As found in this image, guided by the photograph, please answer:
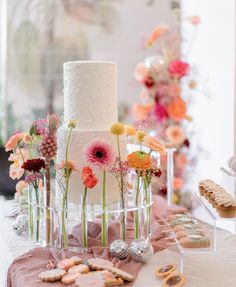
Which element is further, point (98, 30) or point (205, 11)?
point (98, 30)

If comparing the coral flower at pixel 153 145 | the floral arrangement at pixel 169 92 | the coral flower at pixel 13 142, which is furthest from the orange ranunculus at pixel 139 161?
the floral arrangement at pixel 169 92

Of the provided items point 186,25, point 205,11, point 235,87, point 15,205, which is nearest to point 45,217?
point 15,205

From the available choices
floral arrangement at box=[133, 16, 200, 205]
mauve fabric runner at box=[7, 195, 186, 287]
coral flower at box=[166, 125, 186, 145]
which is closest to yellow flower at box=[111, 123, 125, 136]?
mauve fabric runner at box=[7, 195, 186, 287]

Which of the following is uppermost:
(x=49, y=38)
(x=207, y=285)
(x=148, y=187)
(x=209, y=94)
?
(x=49, y=38)

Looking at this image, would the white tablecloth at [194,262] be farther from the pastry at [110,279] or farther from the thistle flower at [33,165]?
the thistle flower at [33,165]

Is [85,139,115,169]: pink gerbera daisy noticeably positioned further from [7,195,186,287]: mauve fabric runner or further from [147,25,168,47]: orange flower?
[147,25,168,47]: orange flower

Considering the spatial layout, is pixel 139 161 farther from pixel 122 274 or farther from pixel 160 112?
pixel 160 112

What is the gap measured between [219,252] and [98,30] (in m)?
2.76

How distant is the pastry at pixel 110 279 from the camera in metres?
1.28

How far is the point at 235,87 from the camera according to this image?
2.97 metres

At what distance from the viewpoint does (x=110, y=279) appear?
129cm

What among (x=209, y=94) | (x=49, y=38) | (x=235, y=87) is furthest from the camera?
(x=49, y=38)

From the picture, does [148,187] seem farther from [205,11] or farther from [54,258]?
[205,11]

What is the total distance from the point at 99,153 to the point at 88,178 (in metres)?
0.08
